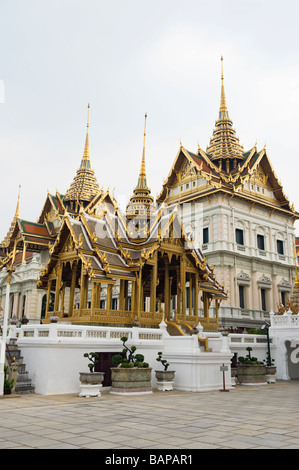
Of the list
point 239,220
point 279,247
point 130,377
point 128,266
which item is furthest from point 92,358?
point 279,247

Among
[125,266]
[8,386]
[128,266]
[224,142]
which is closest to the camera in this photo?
[8,386]

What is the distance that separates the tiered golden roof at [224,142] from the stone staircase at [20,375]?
3179 centimetres

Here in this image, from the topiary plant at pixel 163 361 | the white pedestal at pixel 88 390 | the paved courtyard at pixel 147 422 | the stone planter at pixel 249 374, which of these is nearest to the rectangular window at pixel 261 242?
the stone planter at pixel 249 374

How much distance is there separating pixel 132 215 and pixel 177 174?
22.3 meters

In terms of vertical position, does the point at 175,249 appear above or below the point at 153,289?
above

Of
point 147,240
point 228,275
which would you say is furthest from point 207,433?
point 228,275

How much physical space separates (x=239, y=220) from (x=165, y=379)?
23903 mm

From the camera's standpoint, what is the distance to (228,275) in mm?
34062

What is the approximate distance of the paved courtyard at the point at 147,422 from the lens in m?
6.55

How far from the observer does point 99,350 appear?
48.7 feet

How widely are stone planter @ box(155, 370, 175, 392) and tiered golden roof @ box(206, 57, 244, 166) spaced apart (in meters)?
30.3

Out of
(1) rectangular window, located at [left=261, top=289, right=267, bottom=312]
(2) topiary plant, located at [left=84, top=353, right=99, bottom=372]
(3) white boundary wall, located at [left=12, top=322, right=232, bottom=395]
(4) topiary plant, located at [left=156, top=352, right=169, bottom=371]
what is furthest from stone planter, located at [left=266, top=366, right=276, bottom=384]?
(1) rectangular window, located at [left=261, top=289, right=267, bottom=312]

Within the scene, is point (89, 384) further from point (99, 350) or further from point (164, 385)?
point (164, 385)

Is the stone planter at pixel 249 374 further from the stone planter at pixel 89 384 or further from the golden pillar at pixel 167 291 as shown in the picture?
the stone planter at pixel 89 384
